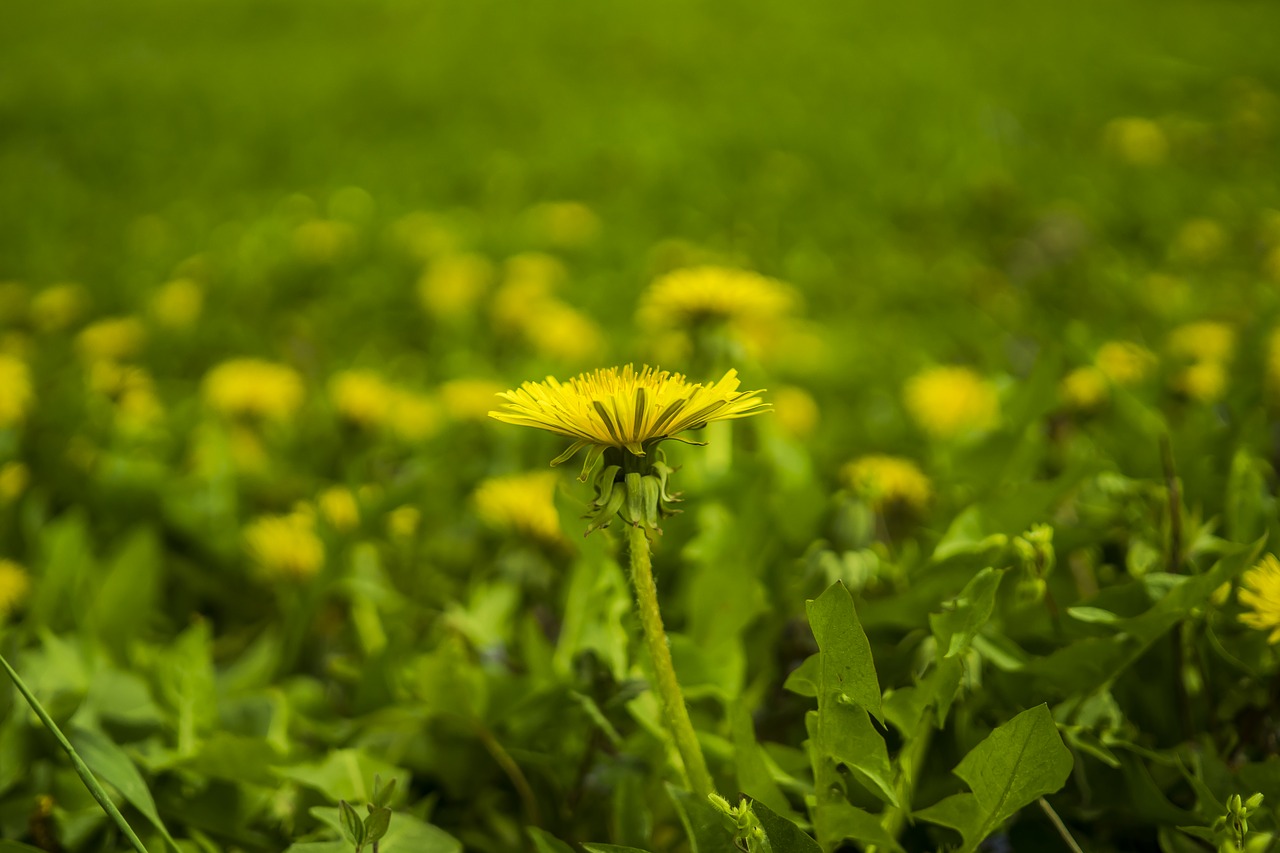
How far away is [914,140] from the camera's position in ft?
14.1

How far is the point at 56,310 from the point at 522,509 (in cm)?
184

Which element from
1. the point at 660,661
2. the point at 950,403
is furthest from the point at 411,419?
the point at 660,661

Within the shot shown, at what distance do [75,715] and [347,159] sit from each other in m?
3.69

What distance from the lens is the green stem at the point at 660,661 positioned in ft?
2.69

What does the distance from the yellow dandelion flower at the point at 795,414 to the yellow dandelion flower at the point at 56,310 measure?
1.98m

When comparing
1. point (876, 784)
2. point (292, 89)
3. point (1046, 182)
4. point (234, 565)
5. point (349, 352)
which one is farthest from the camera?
point (292, 89)

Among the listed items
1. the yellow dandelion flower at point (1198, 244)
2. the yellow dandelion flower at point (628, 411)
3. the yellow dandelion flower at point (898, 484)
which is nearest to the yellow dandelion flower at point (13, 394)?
the yellow dandelion flower at point (628, 411)

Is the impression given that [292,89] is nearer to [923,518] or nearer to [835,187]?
[835,187]

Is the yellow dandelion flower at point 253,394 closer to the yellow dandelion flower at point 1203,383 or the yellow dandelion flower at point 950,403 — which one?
the yellow dandelion flower at point 950,403

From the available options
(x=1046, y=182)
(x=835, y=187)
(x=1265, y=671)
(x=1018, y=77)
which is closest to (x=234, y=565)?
(x=1265, y=671)

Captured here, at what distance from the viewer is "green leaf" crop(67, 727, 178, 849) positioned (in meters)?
0.94

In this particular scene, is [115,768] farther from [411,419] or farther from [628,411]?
[411,419]

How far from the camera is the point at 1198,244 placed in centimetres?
284

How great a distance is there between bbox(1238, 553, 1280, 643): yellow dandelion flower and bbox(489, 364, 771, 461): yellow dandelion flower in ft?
1.82
